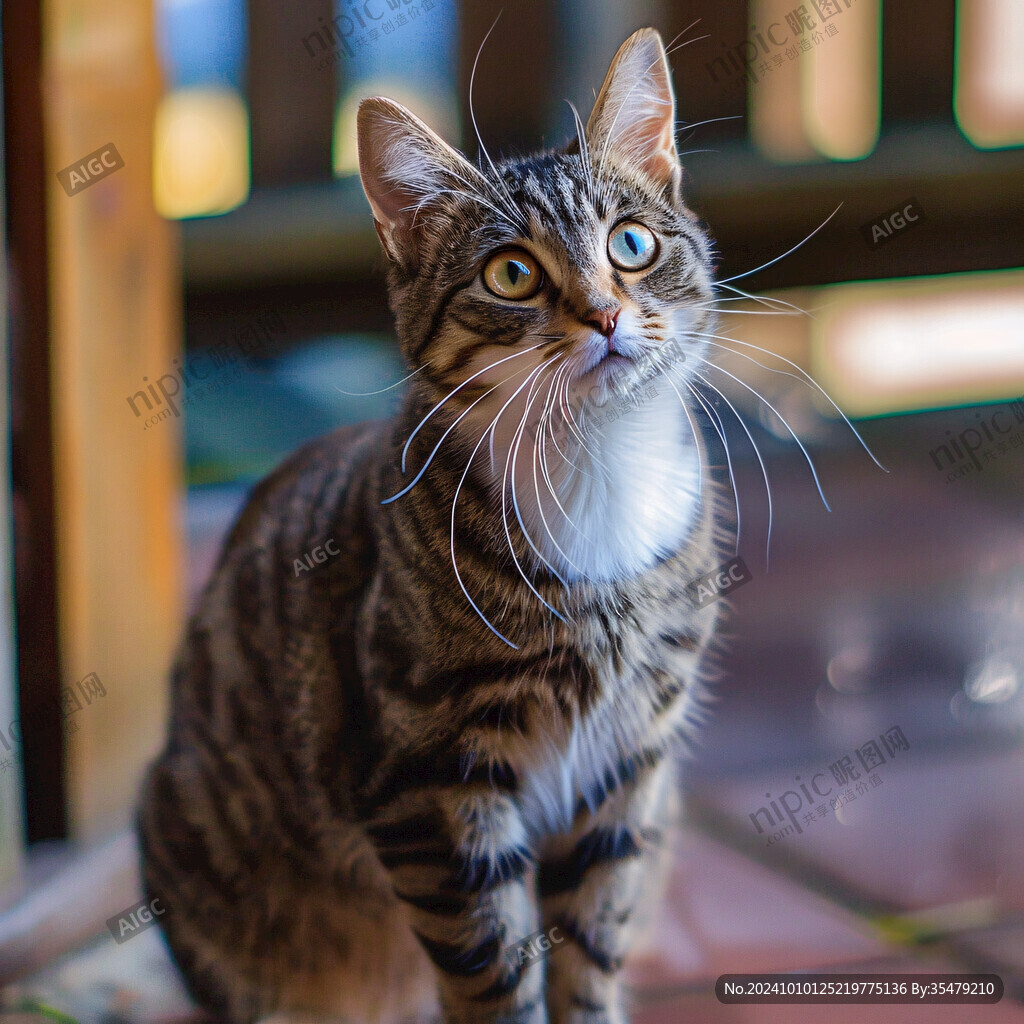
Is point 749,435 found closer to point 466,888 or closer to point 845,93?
point 845,93

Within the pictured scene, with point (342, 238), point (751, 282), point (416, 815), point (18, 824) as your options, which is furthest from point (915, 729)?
point (18, 824)

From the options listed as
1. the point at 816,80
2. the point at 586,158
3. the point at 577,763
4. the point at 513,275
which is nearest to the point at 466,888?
the point at 577,763

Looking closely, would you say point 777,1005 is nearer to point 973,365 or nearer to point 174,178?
point 973,365

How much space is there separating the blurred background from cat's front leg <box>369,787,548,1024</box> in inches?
7.7

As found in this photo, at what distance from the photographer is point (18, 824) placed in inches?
38.9

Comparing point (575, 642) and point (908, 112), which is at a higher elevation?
point (908, 112)

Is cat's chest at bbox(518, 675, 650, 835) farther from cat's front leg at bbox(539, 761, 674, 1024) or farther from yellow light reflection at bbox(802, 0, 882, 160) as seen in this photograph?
yellow light reflection at bbox(802, 0, 882, 160)

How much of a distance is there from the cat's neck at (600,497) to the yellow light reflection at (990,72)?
1.84 ft

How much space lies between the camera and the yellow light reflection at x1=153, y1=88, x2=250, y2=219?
42.9 inches

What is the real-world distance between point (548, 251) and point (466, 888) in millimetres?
490

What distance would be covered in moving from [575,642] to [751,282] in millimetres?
404
